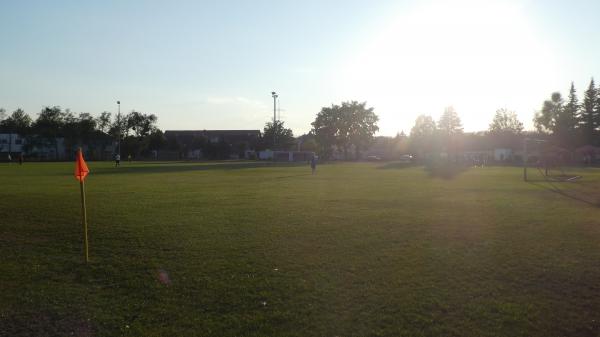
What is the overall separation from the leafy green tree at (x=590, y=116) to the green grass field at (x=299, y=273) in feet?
327

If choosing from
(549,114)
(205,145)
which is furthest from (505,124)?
(205,145)

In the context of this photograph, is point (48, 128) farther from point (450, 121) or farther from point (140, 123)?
point (450, 121)

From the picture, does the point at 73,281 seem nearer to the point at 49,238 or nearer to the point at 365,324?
the point at 49,238

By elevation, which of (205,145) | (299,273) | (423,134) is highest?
(423,134)

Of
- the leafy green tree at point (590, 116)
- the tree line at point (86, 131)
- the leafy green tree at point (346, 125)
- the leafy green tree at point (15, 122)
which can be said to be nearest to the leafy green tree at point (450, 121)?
the leafy green tree at point (346, 125)

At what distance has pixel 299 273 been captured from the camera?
8.49 meters

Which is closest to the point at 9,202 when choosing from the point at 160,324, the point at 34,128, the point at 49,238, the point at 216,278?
the point at 49,238

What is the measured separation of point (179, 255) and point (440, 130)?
331 feet

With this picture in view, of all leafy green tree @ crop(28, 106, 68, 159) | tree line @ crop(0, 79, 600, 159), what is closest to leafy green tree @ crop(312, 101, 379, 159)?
tree line @ crop(0, 79, 600, 159)

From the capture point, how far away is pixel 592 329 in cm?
620

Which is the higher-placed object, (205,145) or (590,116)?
(590,116)

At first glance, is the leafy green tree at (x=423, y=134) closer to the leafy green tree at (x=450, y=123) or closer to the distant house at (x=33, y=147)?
the leafy green tree at (x=450, y=123)

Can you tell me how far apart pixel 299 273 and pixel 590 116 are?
363ft

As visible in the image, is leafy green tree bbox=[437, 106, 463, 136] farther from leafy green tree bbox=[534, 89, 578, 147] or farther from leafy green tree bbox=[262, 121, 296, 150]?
leafy green tree bbox=[262, 121, 296, 150]
